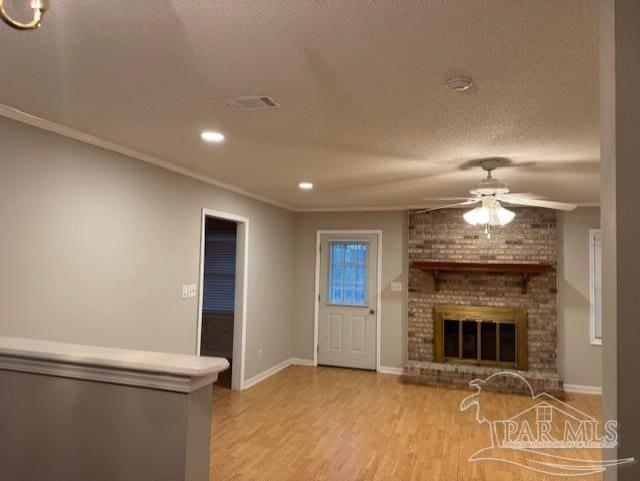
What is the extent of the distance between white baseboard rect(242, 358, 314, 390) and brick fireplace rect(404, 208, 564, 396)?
164 cm

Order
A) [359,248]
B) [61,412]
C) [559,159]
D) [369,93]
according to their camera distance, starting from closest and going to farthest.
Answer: [61,412] → [369,93] → [559,159] → [359,248]

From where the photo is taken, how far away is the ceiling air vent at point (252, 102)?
7.42 ft

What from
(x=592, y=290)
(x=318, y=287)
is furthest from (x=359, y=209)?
(x=592, y=290)

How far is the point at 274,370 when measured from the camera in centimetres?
611

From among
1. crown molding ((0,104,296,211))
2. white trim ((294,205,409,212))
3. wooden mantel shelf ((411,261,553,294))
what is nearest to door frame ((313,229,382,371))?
white trim ((294,205,409,212))

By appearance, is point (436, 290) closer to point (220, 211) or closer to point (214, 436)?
point (220, 211)

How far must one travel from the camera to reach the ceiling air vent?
89.0 inches

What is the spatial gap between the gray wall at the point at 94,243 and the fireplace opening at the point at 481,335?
3.33m

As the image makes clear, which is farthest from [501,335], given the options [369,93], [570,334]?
[369,93]

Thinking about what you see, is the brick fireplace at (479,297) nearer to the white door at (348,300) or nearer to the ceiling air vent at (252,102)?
the white door at (348,300)

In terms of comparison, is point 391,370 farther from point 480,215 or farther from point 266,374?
point 480,215

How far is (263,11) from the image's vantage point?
4.87 ft


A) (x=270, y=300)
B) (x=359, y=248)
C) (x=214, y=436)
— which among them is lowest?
(x=214, y=436)

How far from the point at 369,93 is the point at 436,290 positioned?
4361mm
